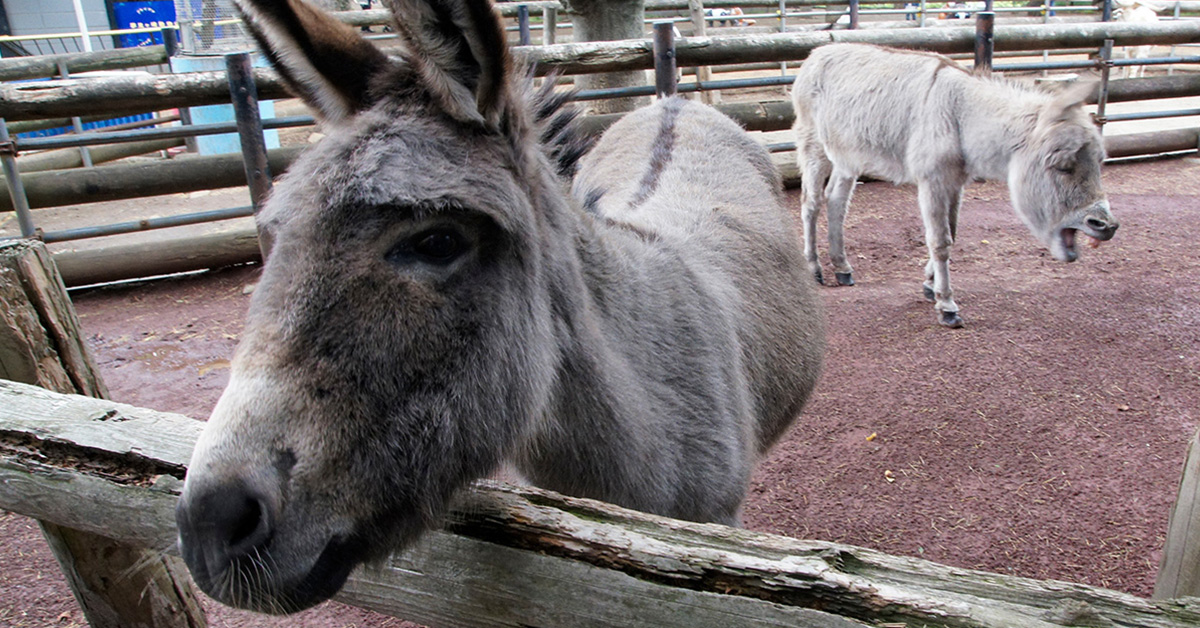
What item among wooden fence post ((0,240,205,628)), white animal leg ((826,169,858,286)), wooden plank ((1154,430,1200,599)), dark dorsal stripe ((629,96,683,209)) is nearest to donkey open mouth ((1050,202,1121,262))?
white animal leg ((826,169,858,286))

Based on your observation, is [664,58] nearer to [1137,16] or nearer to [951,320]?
[951,320]

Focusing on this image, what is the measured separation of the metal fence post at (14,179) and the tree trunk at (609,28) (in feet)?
16.2

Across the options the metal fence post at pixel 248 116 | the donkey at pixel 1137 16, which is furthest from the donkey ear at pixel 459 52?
the donkey at pixel 1137 16

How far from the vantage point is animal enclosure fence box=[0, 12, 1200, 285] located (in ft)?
17.7

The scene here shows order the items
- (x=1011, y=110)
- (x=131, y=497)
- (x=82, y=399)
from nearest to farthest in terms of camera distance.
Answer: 1. (x=131, y=497)
2. (x=82, y=399)
3. (x=1011, y=110)

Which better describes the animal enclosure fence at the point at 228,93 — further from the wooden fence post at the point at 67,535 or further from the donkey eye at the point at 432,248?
the donkey eye at the point at 432,248

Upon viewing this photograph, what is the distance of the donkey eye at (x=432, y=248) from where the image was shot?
4.56ft

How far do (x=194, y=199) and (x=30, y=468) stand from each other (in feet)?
30.3

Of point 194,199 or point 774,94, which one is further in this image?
point 774,94

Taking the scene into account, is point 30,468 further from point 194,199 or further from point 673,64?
point 194,199

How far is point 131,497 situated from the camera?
5.56 ft

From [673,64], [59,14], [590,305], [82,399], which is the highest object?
[59,14]

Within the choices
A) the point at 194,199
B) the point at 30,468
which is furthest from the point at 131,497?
the point at 194,199

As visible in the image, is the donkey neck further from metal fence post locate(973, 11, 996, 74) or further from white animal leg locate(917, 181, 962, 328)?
metal fence post locate(973, 11, 996, 74)
